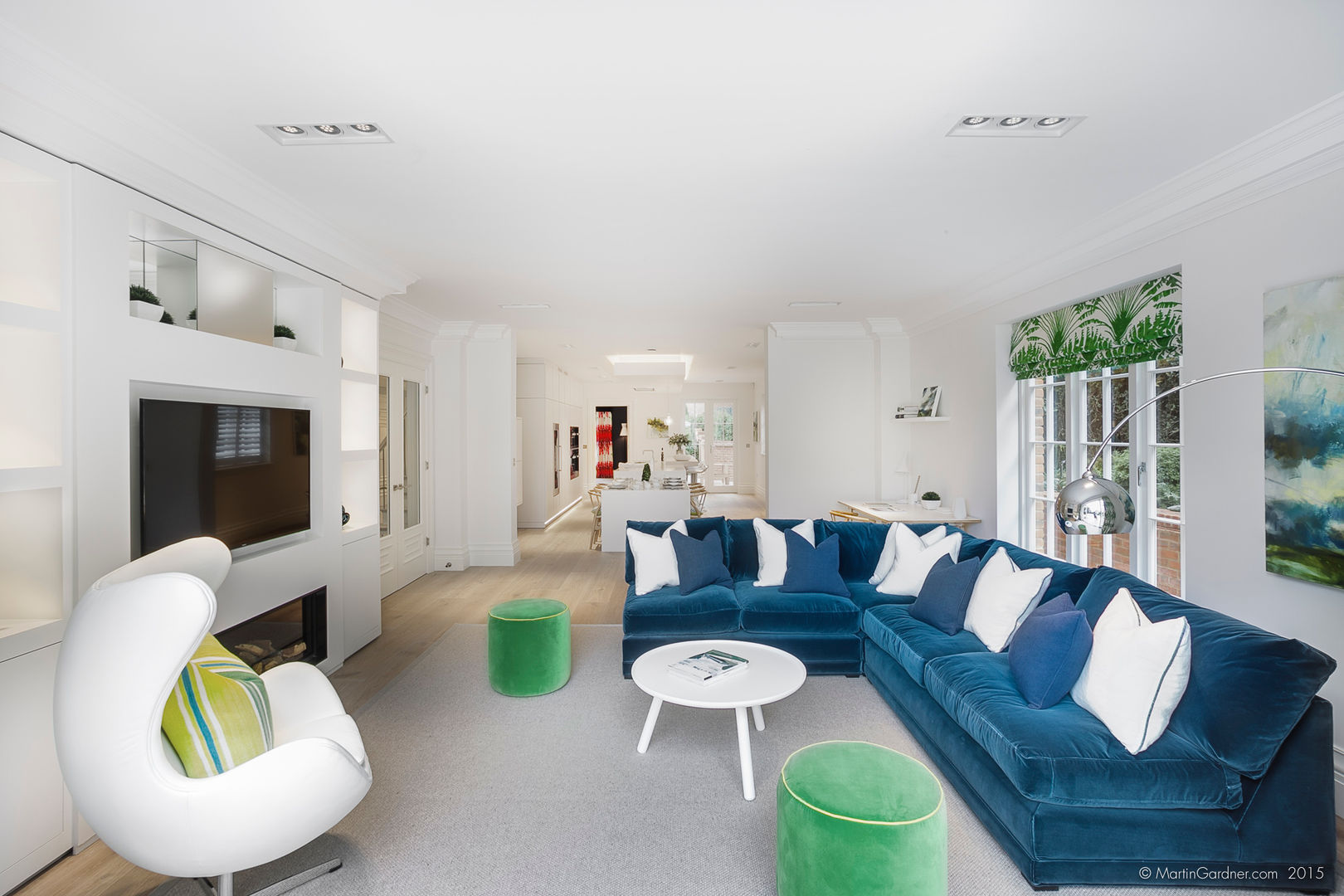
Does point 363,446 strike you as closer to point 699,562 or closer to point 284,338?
point 284,338

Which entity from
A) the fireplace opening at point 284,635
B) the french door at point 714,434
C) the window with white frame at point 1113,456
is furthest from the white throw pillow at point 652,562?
the french door at point 714,434

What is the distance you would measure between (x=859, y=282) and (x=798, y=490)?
100.0 inches

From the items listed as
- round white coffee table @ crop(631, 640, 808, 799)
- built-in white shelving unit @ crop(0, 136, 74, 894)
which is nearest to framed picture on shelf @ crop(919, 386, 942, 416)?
round white coffee table @ crop(631, 640, 808, 799)

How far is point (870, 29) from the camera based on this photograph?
194cm

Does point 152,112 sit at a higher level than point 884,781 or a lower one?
higher

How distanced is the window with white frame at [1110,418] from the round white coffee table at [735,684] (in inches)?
67.7

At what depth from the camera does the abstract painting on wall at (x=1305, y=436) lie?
8.05 feet

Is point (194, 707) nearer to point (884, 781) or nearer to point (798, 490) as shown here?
point (884, 781)

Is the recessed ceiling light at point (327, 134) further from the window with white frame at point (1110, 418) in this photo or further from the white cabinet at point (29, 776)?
the window with white frame at point (1110, 418)

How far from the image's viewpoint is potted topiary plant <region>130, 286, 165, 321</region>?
2.59 meters

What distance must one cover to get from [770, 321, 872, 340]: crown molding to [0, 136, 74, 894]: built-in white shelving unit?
571cm

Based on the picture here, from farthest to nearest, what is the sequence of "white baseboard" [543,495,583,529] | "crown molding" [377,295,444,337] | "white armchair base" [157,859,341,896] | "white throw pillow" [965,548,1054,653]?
"white baseboard" [543,495,583,529] → "crown molding" [377,295,444,337] → "white throw pillow" [965,548,1054,653] → "white armchair base" [157,859,341,896]

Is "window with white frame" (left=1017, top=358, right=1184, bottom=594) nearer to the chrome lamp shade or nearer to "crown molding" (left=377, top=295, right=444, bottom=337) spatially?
the chrome lamp shade

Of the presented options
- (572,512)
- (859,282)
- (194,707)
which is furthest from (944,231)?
(572,512)
